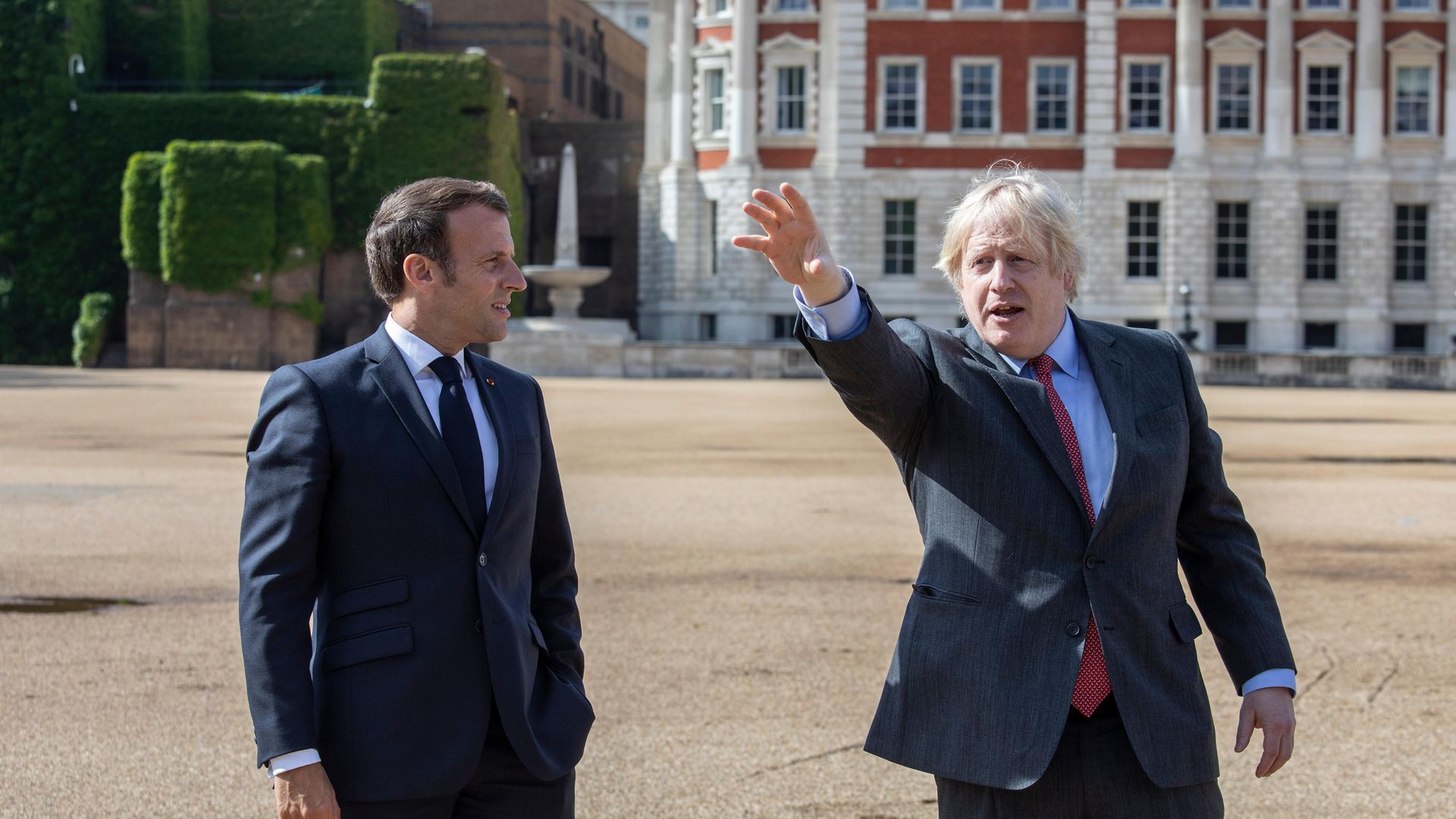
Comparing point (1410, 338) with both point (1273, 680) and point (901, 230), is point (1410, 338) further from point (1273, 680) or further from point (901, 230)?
point (1273, 680)

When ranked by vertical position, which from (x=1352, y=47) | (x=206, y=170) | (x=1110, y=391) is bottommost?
(x=1110, y=391)

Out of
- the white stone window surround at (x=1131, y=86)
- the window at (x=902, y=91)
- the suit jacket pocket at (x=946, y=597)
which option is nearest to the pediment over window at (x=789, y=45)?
the window at (x=902, y=91)

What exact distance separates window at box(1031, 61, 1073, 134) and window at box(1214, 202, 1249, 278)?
15.2 ft

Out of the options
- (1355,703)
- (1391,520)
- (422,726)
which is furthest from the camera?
(1391,520)

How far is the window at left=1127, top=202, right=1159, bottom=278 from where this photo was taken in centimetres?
4359

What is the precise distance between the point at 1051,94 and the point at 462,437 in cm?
4228

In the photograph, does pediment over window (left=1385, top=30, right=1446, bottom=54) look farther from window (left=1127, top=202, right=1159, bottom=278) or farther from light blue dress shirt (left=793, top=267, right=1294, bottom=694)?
light blue dress shirt (left=793, top=267, right=1294, bottom=694)

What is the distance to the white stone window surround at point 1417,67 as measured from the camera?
4303cm

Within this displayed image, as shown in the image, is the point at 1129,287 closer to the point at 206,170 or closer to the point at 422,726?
the point at 206,170

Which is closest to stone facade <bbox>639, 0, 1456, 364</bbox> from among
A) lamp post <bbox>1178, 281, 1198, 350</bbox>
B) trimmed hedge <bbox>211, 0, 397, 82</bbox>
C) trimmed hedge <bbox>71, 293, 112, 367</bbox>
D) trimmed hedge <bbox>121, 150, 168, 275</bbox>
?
lamp post <bbox>1178, 281, 1198, 350</bbox>

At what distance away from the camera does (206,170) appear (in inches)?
1704

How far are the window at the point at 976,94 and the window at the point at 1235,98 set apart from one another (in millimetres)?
5779

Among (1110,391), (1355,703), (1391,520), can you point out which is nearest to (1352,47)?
(1391,520)

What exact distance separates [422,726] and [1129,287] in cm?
4207
